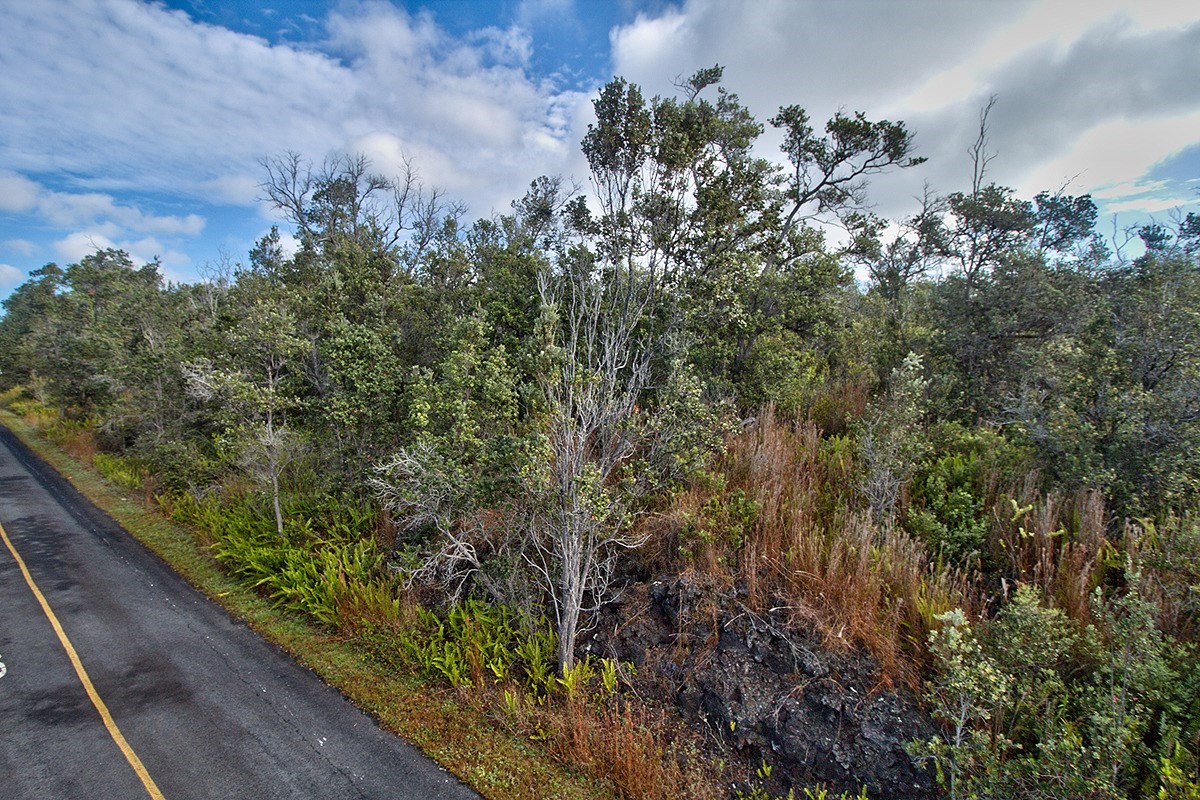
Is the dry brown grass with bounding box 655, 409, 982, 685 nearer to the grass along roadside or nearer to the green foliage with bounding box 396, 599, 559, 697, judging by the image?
the green foliage with bounding box 396, 599, 559, 697

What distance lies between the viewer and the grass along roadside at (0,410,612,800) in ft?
19.1

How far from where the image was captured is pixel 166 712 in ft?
23.6

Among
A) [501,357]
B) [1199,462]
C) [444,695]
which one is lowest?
[444,695]

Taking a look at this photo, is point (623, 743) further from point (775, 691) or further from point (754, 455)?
point (754, 455)

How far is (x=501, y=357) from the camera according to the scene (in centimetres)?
812

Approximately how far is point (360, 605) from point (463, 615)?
2.21 metres

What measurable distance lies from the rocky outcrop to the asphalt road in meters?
2.78

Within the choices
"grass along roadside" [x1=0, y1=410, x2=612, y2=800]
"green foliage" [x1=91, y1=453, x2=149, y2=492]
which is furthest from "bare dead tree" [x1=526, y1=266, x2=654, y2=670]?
"green foliage" [x1=91, y1=453, x2=149, y2=492]

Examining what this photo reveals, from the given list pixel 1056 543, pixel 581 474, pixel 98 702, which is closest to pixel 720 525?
pixel 581 474

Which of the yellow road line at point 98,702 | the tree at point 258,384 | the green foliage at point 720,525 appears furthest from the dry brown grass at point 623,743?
the tree at point 258,384

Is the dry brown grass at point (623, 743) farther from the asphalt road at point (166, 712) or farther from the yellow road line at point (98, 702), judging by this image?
the yellow road line at point (98, 702)

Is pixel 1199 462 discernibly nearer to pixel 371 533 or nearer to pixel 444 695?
pixel 444 695


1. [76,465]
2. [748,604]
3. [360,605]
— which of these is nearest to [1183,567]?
[748,604]

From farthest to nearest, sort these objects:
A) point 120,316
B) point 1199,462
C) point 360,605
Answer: point 120,316
point 360,605
point 1199,462
